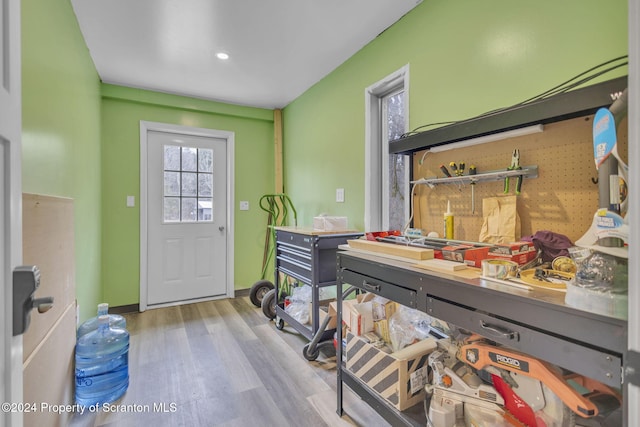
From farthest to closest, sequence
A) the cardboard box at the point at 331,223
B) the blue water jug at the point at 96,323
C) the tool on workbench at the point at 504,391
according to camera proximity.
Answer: the cardboard box at the point at 331,223 < the blue water jug at the point at 96,323 < the tool on workbench at the point at 504,391

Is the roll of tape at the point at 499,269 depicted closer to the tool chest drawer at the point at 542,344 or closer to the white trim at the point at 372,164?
the tool chest drawer at the point at 542,344

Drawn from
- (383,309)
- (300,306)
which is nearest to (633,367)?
(383,309)

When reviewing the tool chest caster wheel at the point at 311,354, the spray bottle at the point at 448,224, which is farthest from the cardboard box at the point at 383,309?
the tool chest caster wheel at the point at 311,354

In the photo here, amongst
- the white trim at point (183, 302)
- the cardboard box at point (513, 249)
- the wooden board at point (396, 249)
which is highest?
the cardboard box at point (513, 249)

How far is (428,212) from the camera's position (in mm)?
1899

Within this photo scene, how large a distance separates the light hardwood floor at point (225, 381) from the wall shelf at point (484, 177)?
4.48 feet

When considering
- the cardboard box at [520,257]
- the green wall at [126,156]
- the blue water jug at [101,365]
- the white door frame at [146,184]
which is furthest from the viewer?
the white door frame at [146,184]

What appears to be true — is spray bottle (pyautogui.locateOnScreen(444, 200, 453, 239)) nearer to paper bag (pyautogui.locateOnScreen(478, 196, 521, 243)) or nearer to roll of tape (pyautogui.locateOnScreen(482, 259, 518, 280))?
paper bag (pyautogui.locateOnScreen(478, 196, 521, 243))

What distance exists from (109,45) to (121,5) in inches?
24.8

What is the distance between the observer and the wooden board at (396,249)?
51.8 inches

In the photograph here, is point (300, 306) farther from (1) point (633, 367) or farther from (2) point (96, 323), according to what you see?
(1) point (633, 367)

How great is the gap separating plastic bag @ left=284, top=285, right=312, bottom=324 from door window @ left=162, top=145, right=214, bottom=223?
165 cm

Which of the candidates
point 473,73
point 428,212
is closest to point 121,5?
point 473,73

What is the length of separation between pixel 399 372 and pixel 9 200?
1.43 metres
